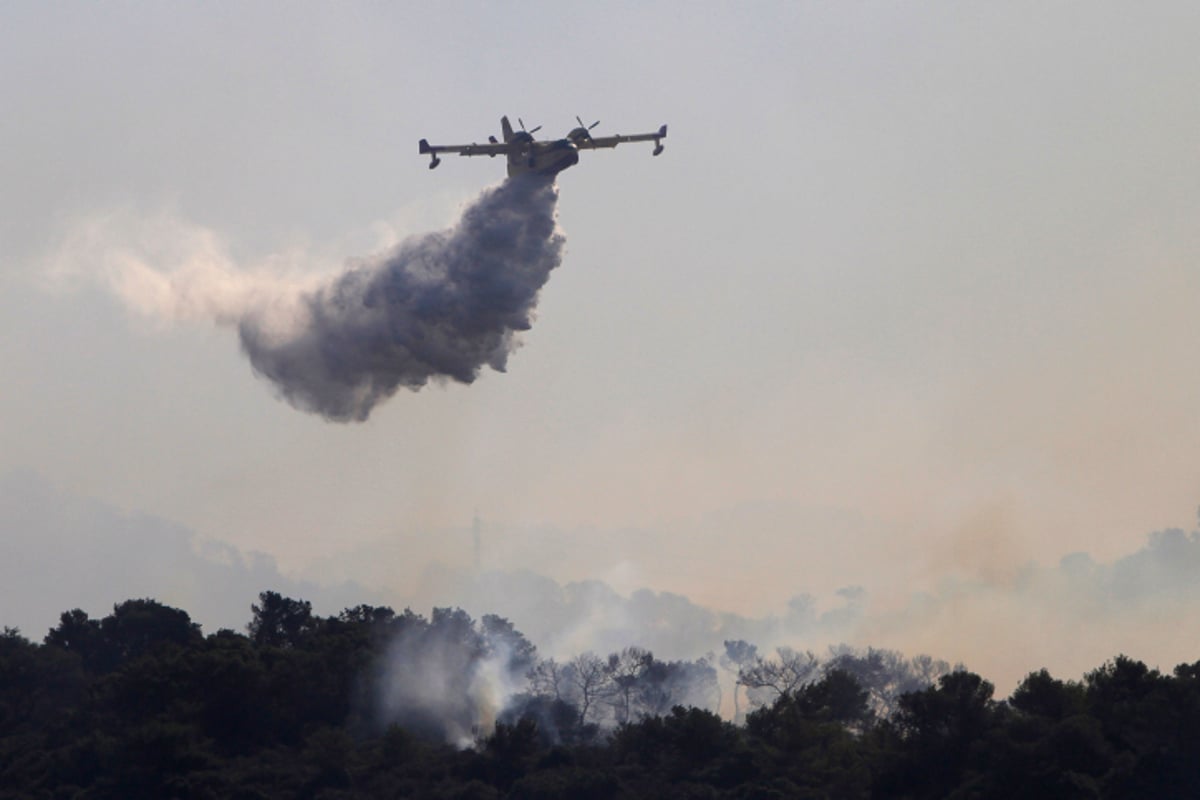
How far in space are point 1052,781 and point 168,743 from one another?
48333mm

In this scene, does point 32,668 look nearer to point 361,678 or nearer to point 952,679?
point 361,678

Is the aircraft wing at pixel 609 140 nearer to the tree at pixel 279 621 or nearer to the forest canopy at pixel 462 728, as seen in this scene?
the forest canopy at pixel 462 728

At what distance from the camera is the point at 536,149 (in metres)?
81.9

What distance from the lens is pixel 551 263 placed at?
3371 inches

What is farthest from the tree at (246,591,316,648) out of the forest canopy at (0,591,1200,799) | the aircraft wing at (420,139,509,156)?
the aircraft wing at (420,139,509,156)

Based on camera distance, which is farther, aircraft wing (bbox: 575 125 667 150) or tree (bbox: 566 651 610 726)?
tree (bbox: 566 651 610 726)

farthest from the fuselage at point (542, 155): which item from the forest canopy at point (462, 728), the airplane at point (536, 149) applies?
the forest canopy at point (462, 728)

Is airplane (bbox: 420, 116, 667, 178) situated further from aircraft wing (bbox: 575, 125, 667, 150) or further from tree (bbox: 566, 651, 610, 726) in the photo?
tree (bbox: 566, 651, 610, 726)

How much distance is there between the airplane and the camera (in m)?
81.2

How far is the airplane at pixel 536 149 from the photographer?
81.2 meters

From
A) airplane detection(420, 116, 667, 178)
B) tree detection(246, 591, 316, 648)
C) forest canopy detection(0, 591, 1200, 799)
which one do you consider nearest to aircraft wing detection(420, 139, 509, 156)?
airplane detection(420, 116, 667, 178)

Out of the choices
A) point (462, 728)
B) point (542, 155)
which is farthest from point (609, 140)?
point (462, 728)

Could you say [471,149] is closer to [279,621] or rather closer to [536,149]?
[536,149]

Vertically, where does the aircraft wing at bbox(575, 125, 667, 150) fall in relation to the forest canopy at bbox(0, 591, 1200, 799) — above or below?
above
